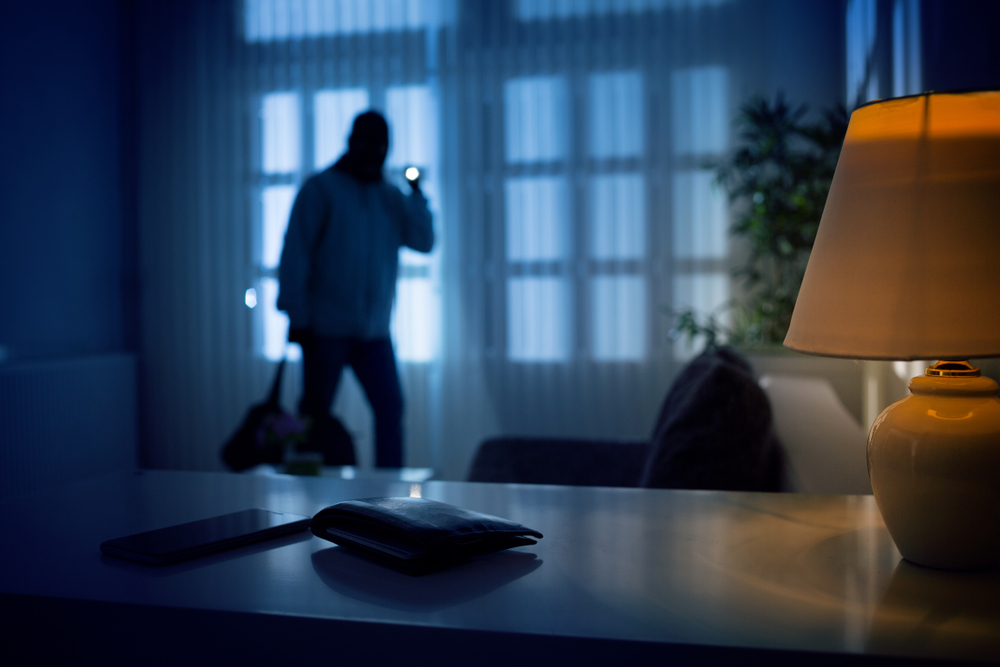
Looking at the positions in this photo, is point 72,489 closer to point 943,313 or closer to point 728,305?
point 943,313

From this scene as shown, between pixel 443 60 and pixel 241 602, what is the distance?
10.6 feet

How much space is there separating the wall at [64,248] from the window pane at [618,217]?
7.70ft

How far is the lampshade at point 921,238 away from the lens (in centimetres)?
64

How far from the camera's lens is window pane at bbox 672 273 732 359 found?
10.8 ft

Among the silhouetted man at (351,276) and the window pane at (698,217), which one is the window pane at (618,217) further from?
the silhouetted man at (351,276)

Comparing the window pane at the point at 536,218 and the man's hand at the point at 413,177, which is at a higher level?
the man's hand at the point at 413,177

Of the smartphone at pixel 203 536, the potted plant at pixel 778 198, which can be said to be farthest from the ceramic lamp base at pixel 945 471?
the potted plant at pixel 778 198

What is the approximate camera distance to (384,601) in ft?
2.07

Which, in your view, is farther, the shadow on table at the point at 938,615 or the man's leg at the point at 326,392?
the man's leg at the point at 326,392

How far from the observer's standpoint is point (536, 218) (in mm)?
3424

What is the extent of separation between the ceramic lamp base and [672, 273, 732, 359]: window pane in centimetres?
259

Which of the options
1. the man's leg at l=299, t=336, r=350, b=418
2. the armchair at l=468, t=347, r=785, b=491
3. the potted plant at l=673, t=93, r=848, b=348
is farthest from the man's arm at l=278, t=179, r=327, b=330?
the armchair at l=468, t=347, r=785, b=491

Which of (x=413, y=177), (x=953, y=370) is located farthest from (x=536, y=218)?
(x=953, y=370)

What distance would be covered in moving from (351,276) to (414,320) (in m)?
0.66
